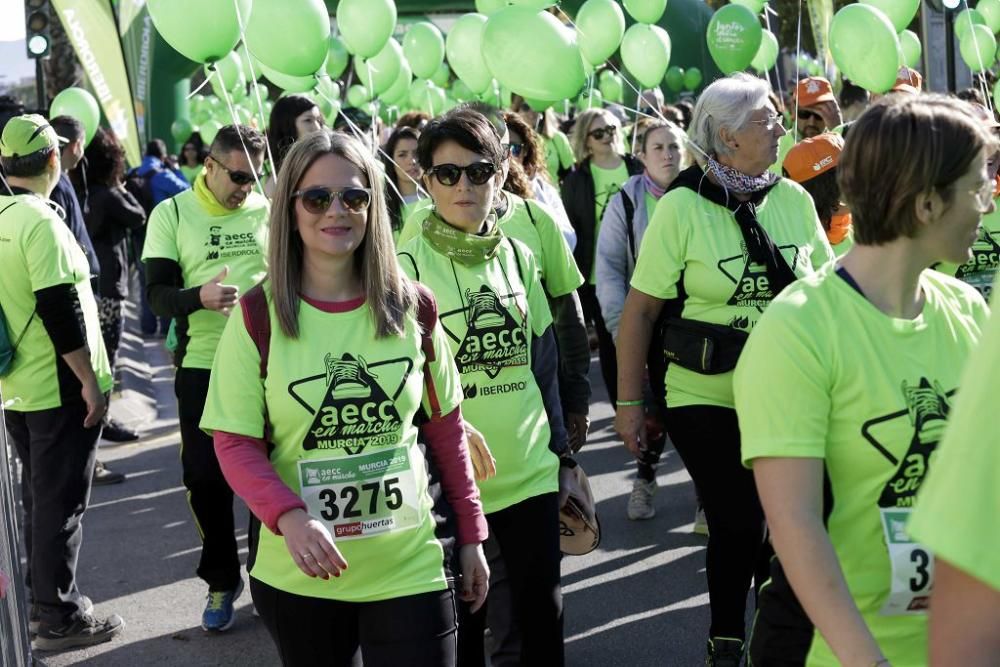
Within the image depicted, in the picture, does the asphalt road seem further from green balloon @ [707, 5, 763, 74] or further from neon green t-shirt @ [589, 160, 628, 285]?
green balloon @ [707, 5, 763, 74]

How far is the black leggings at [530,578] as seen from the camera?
12.5 ft

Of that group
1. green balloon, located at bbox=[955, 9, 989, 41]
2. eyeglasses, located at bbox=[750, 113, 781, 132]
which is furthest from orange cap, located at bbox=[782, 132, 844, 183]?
green balloon, located at bbox=[955, 9, 989, 41]

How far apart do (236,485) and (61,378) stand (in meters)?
2.38

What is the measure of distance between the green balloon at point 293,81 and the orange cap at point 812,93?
9.24 ft

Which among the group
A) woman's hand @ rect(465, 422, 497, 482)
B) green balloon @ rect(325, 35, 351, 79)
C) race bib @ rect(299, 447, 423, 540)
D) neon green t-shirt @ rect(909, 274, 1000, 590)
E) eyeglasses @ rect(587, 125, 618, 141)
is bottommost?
woman's hand @ rect(465, 422, 497, 482)

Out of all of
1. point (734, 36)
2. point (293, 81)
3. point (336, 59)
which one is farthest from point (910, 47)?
point (293, 81)

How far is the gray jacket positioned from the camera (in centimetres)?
570

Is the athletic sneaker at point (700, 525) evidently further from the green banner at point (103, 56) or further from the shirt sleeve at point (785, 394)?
the green banner at point (103, 56)

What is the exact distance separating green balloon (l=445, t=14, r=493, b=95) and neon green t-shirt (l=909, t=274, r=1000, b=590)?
7041mm

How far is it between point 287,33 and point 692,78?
16.8m

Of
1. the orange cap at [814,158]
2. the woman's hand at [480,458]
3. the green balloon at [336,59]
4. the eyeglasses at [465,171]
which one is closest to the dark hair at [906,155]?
the woman's hand at [480,458]

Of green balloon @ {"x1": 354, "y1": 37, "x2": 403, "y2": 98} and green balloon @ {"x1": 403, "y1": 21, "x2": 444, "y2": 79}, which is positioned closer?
green balloon @ {"x1": 354, "y1": 37, "x2": 403, "y2": 98}

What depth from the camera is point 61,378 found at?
195 inches

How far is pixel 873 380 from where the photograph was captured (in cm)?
221
